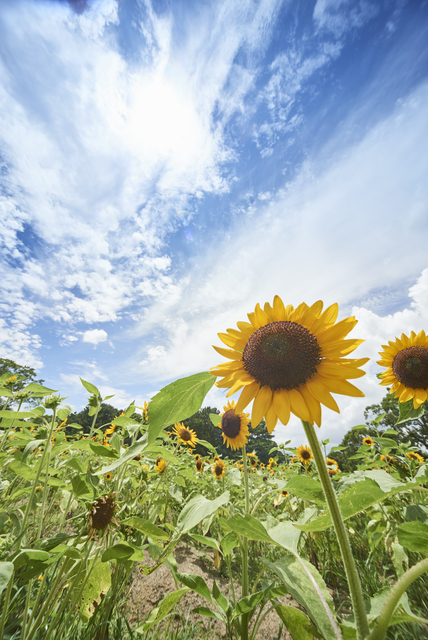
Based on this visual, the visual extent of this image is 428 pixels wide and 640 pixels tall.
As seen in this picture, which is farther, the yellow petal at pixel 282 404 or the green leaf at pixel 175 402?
the yellow petal at pixel 282 404

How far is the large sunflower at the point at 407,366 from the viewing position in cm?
223

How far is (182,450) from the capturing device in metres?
4.70

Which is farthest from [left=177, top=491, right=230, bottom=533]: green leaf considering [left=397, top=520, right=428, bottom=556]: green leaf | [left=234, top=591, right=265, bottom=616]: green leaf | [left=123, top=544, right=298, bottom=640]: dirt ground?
[left=123, top=544, right=298, bottom=640]: dirt ground

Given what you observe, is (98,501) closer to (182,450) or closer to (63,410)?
(63,410)

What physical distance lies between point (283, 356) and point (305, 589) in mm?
776

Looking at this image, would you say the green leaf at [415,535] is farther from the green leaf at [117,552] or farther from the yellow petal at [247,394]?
the green leaf at [117,552]

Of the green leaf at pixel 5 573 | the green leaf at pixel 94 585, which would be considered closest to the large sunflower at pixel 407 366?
the green leaf at pixel 94 585

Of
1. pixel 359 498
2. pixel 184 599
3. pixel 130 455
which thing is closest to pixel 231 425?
pixel 184 599

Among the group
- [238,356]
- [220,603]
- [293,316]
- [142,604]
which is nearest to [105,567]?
Result: [220,603]

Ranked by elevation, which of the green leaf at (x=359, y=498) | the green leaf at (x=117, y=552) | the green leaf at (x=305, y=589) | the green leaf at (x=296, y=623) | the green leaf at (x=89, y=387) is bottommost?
the green leaf at (x=296, y=623)

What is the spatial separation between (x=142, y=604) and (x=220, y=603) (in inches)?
43.8

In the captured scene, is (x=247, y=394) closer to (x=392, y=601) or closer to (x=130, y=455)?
(x=130, y=455)

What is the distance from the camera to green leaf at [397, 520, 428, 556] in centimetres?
78

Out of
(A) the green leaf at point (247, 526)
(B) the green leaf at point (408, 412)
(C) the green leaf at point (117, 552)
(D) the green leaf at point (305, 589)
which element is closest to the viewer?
(D) the green leaf at point (305, 589)
